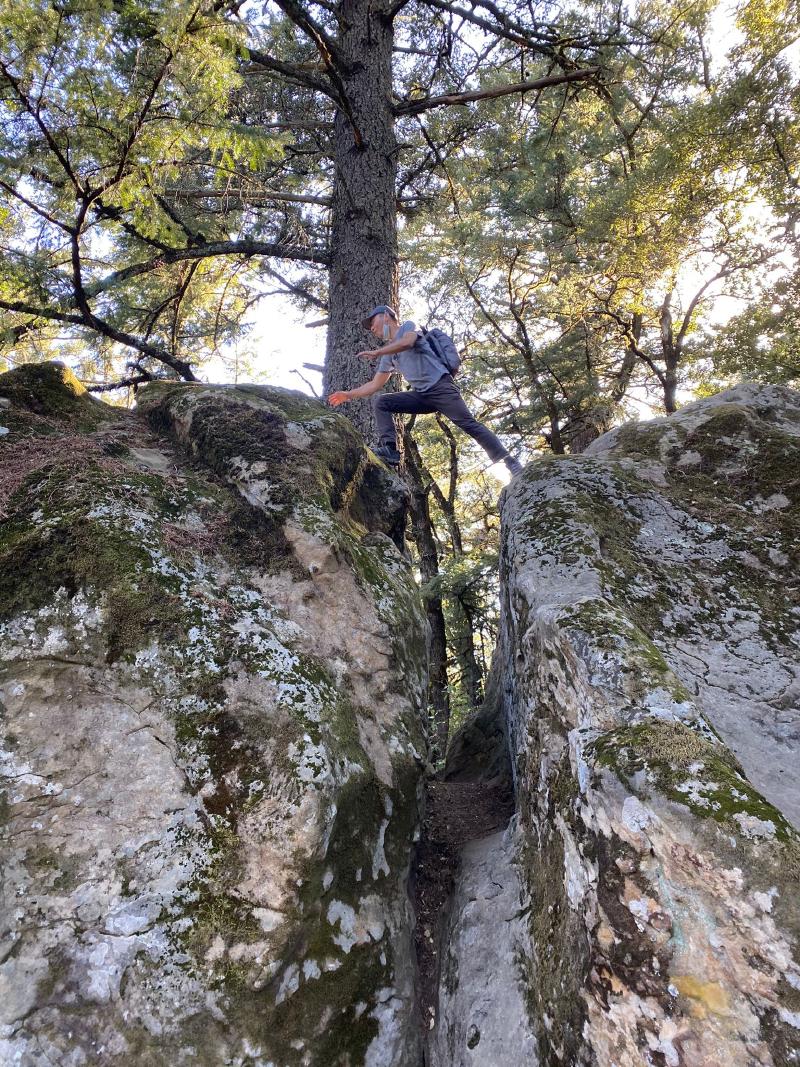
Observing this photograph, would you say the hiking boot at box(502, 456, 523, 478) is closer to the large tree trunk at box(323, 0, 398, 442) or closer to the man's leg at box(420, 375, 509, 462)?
the man's leg at box(420, 375, 509, 462)

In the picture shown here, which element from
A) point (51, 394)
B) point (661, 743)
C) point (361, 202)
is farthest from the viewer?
point (361, 202)

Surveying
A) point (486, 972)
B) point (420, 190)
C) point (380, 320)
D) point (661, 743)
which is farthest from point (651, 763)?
point (420, 190)

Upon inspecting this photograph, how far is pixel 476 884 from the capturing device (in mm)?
3262

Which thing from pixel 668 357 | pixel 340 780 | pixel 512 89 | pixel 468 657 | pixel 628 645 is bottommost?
pixel 468 657

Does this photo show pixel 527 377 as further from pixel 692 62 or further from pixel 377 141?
pixel 377 141

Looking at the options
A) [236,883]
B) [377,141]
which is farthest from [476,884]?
[377,141]

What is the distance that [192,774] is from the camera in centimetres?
259

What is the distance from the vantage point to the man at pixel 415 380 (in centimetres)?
531

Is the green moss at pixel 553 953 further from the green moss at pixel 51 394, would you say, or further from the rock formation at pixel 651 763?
the green moss at pixel 51 394

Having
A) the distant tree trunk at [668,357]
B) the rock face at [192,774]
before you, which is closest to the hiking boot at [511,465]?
the rock face at [192,774]

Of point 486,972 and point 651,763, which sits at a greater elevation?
point 651,763

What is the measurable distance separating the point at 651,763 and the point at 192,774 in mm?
2006

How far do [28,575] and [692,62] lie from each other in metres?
12.4

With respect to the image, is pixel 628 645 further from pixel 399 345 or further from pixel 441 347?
pixel 441 347
